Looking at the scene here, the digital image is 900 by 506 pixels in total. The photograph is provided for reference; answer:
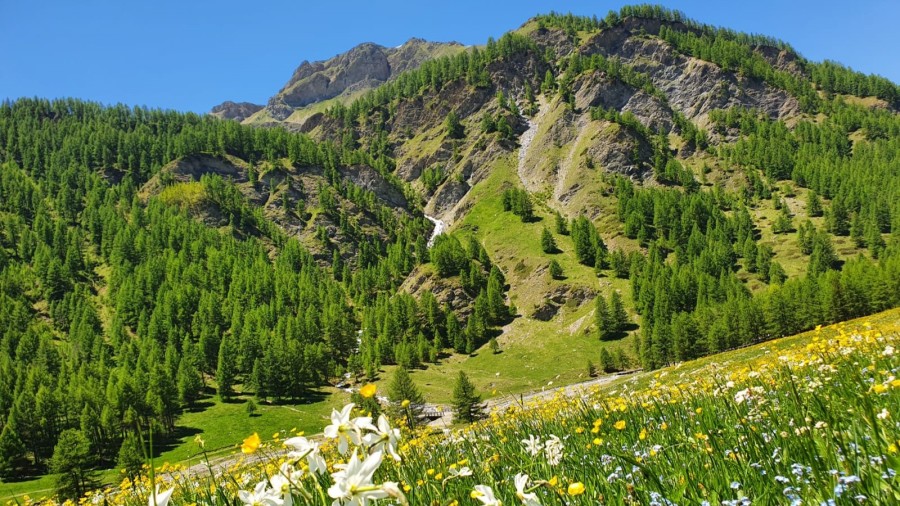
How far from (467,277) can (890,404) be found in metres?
135

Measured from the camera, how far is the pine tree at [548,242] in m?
147

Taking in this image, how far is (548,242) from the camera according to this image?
147m

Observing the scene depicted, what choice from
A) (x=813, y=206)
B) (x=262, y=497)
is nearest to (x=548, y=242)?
(x=813, y=206)

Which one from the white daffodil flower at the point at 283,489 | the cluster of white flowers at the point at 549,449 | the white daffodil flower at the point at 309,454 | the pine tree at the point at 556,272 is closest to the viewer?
the white daffodil flower at the point at 309,454

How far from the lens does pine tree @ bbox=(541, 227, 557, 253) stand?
147 metres

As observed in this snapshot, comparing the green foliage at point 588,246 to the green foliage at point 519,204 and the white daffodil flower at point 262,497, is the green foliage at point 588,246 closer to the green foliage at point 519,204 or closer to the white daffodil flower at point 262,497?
the green foliage at point 519,204

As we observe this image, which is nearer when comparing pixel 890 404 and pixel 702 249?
pixel 890 404

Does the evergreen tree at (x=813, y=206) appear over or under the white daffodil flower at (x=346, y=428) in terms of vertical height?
over

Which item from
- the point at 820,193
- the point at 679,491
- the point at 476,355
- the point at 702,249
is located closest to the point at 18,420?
the point at 476,355

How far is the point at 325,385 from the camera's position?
104250 millimetres

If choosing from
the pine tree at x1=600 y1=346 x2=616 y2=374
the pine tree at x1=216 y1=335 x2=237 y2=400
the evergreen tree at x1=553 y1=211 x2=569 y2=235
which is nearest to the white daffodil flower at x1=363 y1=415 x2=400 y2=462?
the pine tree at x1=600 y1=346 x2=616 y2=374

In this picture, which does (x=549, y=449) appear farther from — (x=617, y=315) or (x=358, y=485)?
(x=617, y=315)

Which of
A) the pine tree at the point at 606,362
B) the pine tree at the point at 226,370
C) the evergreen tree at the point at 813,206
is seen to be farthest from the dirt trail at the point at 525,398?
the evergreen tree at the point at 813,206

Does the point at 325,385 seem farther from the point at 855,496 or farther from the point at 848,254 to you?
the point at 848,254
